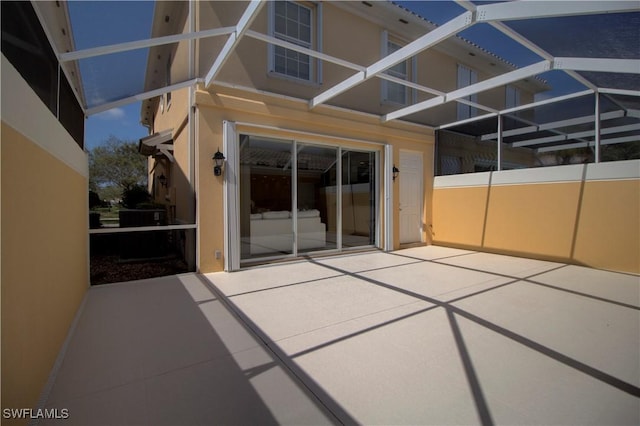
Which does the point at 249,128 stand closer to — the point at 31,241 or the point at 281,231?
the point at 281,231

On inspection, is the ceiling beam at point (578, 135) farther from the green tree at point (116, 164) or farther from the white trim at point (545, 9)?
the green tree at point (116, 164)

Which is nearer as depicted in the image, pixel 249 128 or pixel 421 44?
pixel 421 44

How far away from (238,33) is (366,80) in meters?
3.02

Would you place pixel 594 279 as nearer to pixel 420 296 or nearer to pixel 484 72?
pixel 420 296

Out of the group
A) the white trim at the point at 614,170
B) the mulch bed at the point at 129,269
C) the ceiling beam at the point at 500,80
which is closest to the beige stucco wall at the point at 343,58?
the ceiling beam at the point at 500,80

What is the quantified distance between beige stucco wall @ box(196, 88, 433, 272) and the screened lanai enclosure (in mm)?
202

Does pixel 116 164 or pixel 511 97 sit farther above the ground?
pixel 511 97

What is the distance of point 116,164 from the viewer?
Answer: 21266 millimetres

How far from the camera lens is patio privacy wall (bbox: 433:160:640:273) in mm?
5434

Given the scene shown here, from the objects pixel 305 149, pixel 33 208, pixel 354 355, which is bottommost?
pixel 354 355

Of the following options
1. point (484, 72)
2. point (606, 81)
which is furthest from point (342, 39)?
point (484, 72)

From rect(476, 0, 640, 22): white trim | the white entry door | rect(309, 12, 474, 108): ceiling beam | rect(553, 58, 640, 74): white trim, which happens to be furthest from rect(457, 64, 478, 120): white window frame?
rect(476, 0, 640, 22): white trim

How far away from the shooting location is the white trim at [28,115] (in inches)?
55.8

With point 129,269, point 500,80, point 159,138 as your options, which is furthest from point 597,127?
point 159,138
